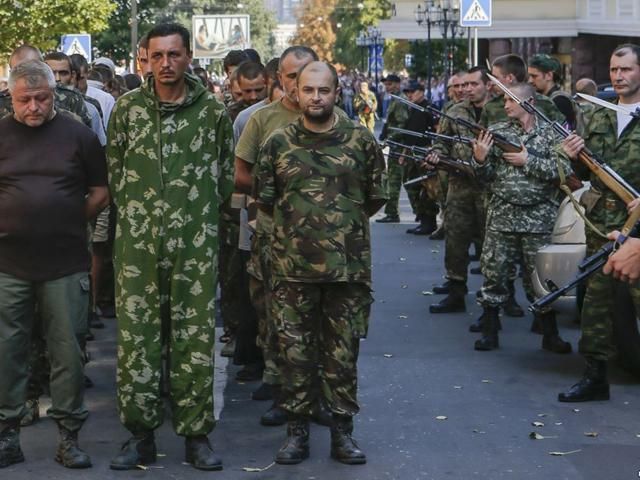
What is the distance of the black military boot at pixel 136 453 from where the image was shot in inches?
289

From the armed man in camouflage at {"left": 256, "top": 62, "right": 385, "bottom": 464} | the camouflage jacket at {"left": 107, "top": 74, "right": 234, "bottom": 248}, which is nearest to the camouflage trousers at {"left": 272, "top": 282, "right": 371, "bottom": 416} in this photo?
the armed man in camouflage at {"left": 256, "top": 62, "right": 385, "bottom": 464}

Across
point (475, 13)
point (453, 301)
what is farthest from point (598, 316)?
point (475, 13)

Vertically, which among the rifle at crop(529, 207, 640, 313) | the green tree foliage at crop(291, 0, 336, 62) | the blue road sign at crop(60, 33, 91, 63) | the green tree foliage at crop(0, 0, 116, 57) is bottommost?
the green tree foliage at crop(291, 0, 336, 62)

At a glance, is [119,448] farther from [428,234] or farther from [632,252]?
[428,234]

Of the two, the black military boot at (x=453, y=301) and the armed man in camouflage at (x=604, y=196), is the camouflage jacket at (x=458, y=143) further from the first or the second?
the armed man in camouflage at (x=604, y=196)

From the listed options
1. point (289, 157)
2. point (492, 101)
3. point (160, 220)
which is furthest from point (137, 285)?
point (492, 101)

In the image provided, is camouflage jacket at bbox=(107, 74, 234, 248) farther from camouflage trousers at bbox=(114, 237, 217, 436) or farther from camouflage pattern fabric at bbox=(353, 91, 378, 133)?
camouflage pattern fabric at bbox=(353, 91, 378, 133)

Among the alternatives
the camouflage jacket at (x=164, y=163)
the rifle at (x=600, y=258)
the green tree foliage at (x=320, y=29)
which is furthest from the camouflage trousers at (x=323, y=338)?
the green tree foliage at (x=320, y=29)

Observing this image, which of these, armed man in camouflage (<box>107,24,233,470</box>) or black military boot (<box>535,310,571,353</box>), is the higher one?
armed man in camouflage (<box>107,24,233,470</box>)

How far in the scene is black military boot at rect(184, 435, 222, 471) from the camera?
7332 millimetres

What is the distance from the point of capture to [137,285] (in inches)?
285

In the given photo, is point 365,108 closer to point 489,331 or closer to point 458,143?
point 458,143

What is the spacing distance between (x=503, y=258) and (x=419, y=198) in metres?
8.83

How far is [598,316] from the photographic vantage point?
8836 millimetres
